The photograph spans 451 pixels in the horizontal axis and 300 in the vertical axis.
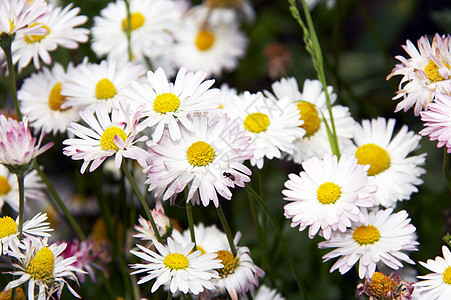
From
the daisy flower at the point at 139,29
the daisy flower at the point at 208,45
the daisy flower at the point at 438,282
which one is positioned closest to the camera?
the daisy flower at the point at 438,282

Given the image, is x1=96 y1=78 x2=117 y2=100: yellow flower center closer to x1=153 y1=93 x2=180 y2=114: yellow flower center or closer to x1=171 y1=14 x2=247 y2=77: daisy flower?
x1=153 y1=93 x2=180 y2=114: yellow flower center

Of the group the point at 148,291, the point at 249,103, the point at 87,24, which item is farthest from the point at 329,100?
the point at 87,24

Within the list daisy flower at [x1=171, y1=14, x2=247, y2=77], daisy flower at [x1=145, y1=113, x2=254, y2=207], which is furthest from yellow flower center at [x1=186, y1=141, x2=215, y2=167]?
daisy flower at [x1=171, y1=14, x2=247, y2=77]

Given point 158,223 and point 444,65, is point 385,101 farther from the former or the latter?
point 158,223

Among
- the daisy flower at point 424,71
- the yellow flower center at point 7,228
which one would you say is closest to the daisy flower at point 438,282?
the daisy flower at point 424,71

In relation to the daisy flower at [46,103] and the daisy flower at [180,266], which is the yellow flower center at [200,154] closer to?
the daisy flower at [180,266]

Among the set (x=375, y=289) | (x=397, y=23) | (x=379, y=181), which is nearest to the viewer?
(x=375, y=289)
